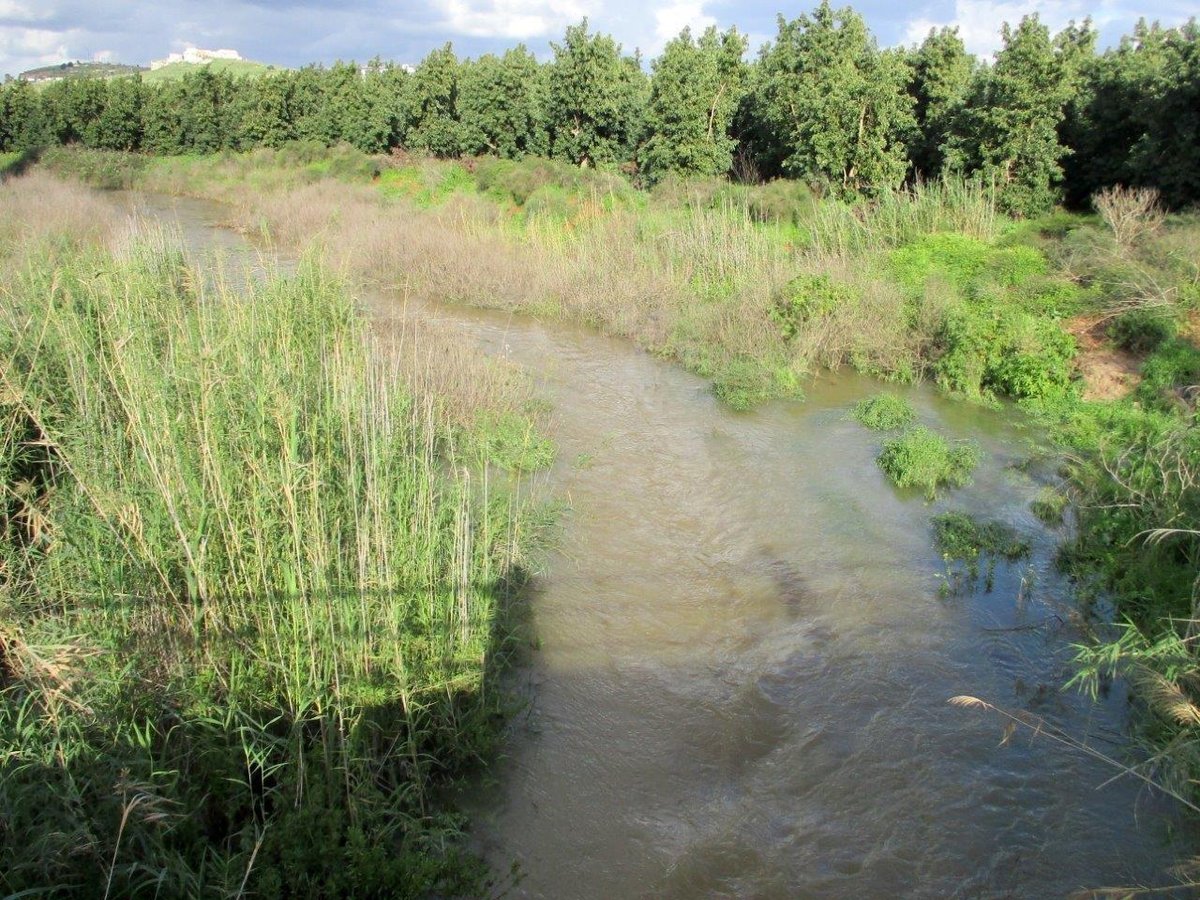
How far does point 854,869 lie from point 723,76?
18.9 m

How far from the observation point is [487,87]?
23406 millimetres

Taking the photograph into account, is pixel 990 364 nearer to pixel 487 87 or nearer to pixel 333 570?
pixel 333 570

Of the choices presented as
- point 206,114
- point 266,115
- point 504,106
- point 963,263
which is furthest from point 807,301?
point 206,114

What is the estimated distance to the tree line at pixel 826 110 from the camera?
46.0 ft

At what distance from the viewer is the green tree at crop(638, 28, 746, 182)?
1847 centimetres

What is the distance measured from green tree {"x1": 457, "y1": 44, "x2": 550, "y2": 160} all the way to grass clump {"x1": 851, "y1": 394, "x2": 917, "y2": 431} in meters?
14.3

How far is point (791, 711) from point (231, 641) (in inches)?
126

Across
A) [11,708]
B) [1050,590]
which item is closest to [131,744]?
[11,708]

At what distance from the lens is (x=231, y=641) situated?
398 centimetres

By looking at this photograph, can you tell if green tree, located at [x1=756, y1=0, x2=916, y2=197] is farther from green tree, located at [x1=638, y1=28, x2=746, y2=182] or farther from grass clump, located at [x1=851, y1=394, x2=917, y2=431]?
grass clump, located at [x1=851, y1=394, x2=917, y2=431]

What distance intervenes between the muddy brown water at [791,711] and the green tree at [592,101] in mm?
14372

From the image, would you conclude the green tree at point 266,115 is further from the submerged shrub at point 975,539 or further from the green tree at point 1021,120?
the submerged shrub at point 975,539

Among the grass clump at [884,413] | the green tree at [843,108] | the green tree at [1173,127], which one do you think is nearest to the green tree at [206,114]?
the green tree at [843,108]

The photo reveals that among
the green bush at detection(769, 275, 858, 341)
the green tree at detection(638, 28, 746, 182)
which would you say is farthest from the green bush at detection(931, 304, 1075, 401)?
the green tree at detection(638, 28, 746, 182)
